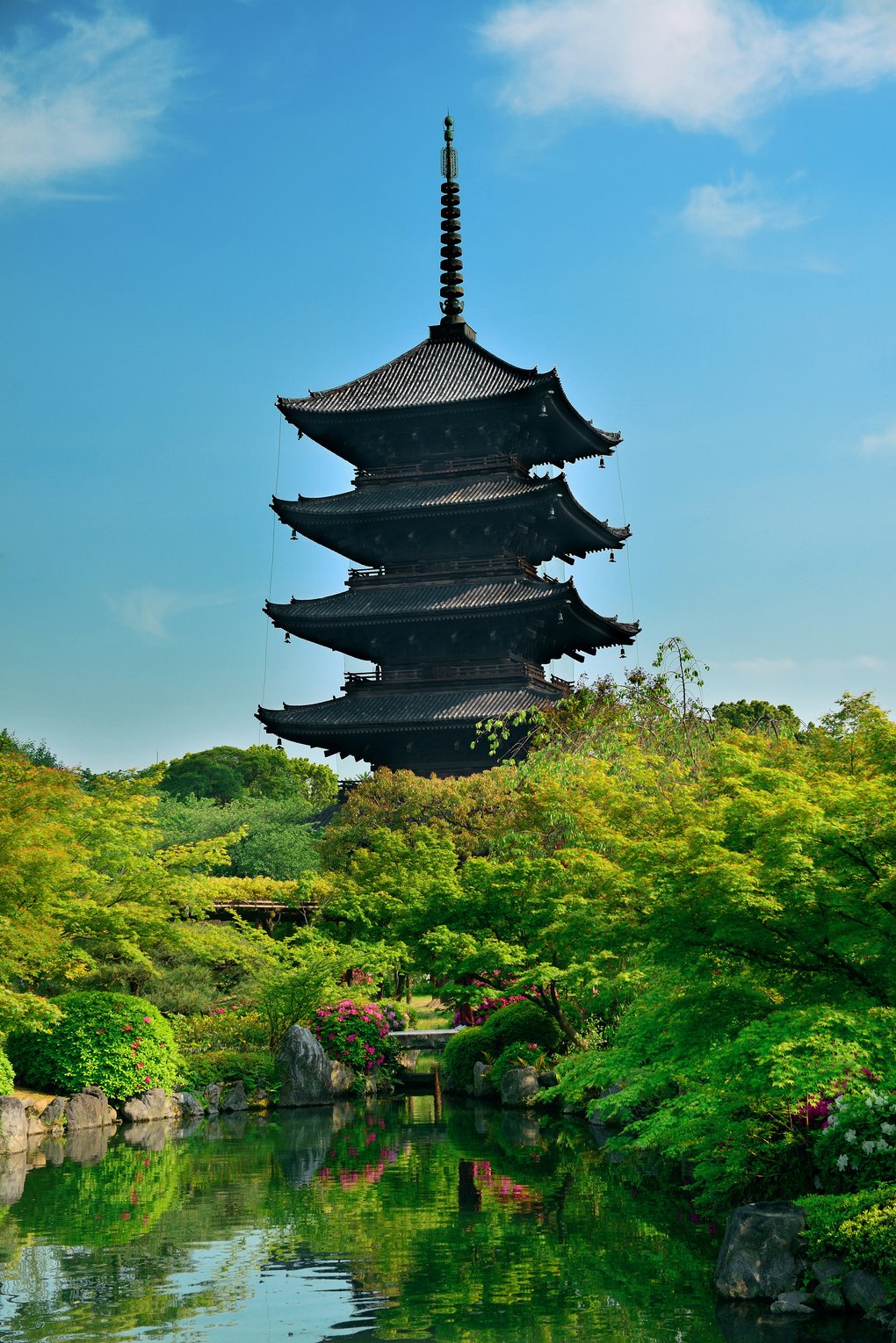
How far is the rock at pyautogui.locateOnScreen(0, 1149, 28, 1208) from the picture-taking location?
16.1 metres

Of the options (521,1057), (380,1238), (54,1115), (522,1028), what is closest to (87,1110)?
(54,1115)

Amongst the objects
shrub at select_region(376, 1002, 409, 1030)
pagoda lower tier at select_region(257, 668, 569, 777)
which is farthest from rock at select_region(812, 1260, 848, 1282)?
pagoda lower tier at select_region(257, 668, 569, 777)

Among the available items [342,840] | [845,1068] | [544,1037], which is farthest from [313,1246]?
[342,840]

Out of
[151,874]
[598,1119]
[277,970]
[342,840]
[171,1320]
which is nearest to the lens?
[171,1320]

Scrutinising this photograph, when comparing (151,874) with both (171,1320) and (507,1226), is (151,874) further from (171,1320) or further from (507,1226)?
(171,1320)

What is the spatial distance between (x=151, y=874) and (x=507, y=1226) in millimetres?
11450

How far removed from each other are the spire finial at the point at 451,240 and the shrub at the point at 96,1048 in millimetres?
27759

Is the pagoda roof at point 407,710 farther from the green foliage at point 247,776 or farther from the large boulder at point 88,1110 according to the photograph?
the green foliage at point 247,776

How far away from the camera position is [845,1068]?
10.6 metres

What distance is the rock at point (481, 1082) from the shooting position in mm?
25406

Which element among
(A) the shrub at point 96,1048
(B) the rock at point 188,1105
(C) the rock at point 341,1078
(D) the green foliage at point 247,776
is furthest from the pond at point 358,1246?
(D) the green foliage at point 247,776

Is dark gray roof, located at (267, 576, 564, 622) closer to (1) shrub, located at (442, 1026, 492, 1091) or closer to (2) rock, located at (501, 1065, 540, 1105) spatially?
(1) shrub, located at (442, 1026, 492, 1091)

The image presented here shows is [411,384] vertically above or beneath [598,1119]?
above

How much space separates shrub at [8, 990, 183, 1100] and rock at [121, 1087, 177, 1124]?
0.14 m
